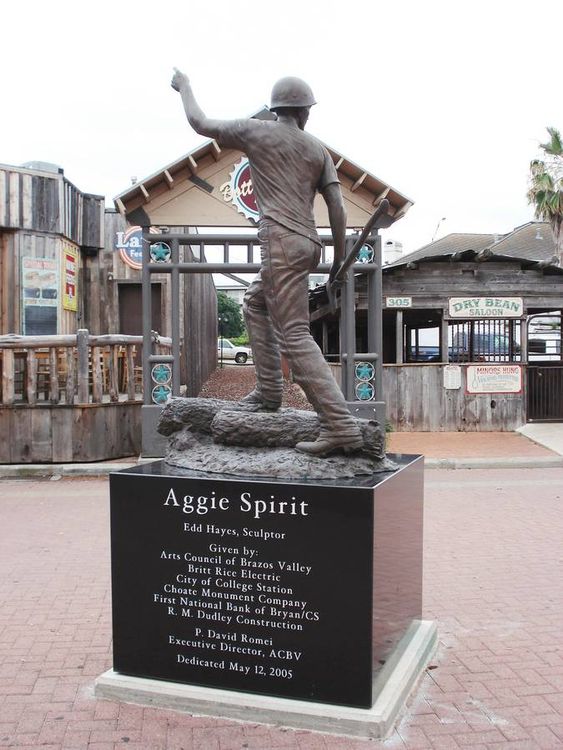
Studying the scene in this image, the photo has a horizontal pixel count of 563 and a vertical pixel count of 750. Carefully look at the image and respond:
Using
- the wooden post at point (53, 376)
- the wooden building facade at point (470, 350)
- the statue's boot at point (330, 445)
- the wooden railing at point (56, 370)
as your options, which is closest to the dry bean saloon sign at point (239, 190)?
the wooden railing at point (56, 370)

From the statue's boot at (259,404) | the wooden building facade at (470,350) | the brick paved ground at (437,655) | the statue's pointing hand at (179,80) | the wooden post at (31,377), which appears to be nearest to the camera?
the brick paved ground at (437,655)

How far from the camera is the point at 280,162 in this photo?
13.2ft

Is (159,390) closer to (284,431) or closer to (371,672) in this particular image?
(284,431)

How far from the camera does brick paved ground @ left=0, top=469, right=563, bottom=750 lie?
3350 millimetres

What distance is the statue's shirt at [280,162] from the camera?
13.2ft

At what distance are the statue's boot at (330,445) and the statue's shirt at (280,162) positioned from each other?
115cm

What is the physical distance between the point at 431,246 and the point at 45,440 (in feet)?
53.9

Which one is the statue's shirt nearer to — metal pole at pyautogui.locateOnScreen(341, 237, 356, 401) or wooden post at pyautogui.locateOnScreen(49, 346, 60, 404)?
metal pole at pyautogui.locateOnScreen(341, 237, 356, 401)

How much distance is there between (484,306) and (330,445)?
12.1 m

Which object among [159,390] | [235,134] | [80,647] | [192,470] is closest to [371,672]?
[192,470]

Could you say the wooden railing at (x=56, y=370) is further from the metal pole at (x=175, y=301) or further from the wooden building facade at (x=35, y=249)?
the wooden building facade at (x=35, y=249)

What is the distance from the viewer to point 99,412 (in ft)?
37.7

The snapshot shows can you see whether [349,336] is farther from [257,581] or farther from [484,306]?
[257,581]

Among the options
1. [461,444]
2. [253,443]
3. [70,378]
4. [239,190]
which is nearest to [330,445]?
[253,443]
